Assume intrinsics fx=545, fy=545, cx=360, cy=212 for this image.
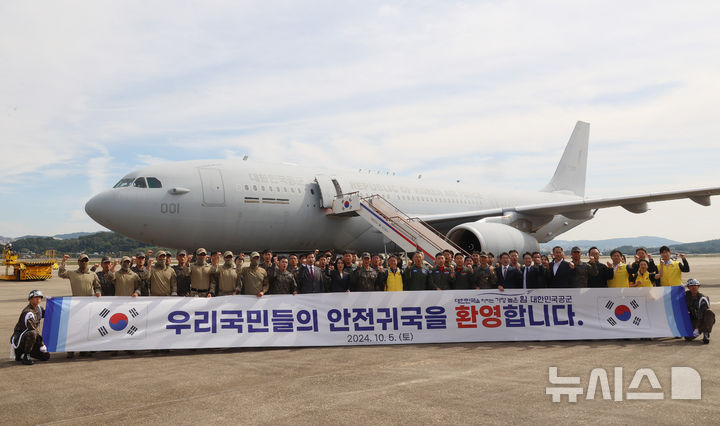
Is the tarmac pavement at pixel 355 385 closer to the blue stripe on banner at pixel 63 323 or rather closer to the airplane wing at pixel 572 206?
the blue stripe on banner at pixel 63 323

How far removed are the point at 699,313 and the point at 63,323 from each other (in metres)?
9.52

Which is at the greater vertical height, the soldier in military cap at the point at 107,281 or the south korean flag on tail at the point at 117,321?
the soldier in military cap at the point at 107,281

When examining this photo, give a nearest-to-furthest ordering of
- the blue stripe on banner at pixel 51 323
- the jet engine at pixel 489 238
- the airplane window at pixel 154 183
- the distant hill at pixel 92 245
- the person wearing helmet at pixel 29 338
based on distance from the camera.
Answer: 1. the person wearing helmet at pixel 29 338
2. the blue stripe on banner at pixel 51 323
3. the airplane window at pixel 154 183
4. the jet engine at pixel 489 238
5. the distant hill at pixel 92 245

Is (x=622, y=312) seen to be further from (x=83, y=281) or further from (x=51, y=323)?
(x=51, y=323)

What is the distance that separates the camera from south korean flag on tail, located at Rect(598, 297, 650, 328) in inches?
346

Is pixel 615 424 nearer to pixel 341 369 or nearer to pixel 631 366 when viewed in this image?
pixel 631 366

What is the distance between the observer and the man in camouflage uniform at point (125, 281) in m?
8.59

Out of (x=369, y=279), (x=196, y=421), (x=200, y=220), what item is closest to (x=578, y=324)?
(x=369, y=279)

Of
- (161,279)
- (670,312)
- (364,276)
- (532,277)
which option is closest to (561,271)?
(532,277)

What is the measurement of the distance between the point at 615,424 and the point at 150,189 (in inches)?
515

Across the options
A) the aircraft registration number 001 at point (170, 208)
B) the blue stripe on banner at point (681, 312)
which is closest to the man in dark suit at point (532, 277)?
the blue stripe on banner at point (681, 312)

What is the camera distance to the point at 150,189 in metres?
14.7

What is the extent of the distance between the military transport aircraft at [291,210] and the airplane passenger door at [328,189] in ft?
0.11

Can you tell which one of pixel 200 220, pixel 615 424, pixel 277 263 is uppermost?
pixel 200 220
